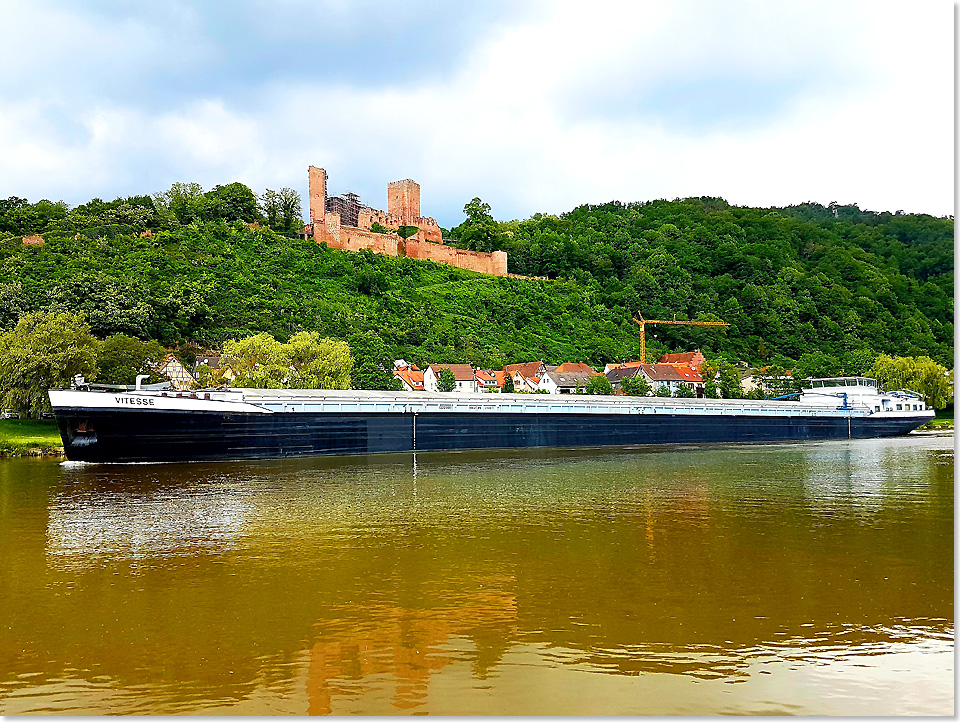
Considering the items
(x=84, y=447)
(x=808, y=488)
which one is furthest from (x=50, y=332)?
(x=808, y=488)

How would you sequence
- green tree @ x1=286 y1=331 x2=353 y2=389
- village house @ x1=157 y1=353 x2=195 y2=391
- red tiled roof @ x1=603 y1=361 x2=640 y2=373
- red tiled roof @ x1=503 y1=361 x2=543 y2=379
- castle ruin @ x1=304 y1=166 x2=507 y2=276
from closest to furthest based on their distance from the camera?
green tree @ x1=286 y1=331 x2=353 y2=389
village house @ x1=157 y1=353 x2=195 y2=391
red tiled roof @ x1=503 y1=361 x2=543 y2=379
red tiled roof @ x1=603 y1=361 x2=640 y2=373
castle ruin @ x1=304 y1=166 x2=507 y2=276

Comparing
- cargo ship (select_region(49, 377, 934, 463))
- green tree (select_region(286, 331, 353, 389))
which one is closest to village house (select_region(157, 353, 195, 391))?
green tree (select_region(286, 331, 353, 389))

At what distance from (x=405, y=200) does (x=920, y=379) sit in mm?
77537

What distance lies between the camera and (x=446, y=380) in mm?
62281

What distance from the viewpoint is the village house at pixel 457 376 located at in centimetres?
6531

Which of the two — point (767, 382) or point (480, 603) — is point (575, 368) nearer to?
point (767, 382)

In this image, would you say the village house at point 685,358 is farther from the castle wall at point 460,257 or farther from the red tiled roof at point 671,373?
the castle wall at point 460,257

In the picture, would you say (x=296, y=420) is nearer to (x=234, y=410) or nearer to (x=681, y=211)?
(x=234, y=410)

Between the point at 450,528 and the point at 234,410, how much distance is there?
1652 cm

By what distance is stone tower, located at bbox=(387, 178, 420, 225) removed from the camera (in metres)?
117

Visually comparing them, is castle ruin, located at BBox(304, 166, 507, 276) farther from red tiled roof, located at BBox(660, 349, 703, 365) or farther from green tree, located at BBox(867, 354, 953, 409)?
green tree, located at BBox(867, 354, 953, 409)

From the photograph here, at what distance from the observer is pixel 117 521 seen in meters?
15.5

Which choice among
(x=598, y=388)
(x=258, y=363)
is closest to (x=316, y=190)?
(x=598, y=388)

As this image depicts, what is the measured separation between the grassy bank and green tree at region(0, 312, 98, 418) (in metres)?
0.74
